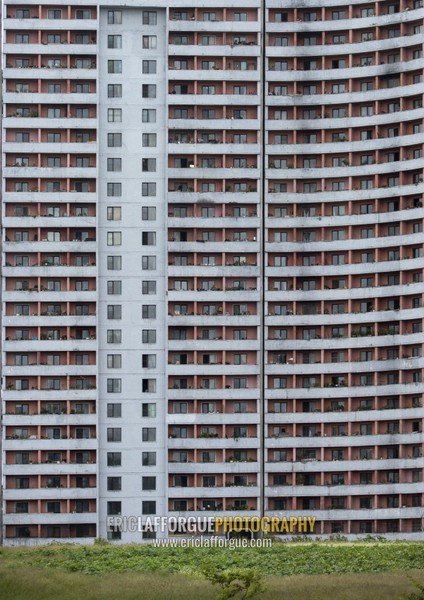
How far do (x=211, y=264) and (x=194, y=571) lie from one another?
39677 mm

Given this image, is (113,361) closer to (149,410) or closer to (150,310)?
(149,410)

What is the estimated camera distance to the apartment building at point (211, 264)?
126562 millimetres

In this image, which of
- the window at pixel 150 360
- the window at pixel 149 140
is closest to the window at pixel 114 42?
the window at pixel 149 140

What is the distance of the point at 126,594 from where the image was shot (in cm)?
8775

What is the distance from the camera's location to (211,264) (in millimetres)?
129125

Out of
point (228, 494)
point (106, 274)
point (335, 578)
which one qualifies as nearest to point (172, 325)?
point (106, 274)

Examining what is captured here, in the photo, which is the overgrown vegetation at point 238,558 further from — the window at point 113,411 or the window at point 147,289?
the window at point 147,289

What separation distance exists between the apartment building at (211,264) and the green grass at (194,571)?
16.5 meters

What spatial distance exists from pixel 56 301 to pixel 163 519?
2026 centimetres

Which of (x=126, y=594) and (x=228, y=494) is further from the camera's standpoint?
(x=228, y=494)

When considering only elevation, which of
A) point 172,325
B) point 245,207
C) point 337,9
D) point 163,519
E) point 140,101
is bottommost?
point 163,519

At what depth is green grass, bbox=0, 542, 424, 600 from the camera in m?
87.8

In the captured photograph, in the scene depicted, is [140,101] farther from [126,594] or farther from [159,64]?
[126,594]

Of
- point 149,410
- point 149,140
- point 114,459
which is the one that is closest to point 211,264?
point 149,140
